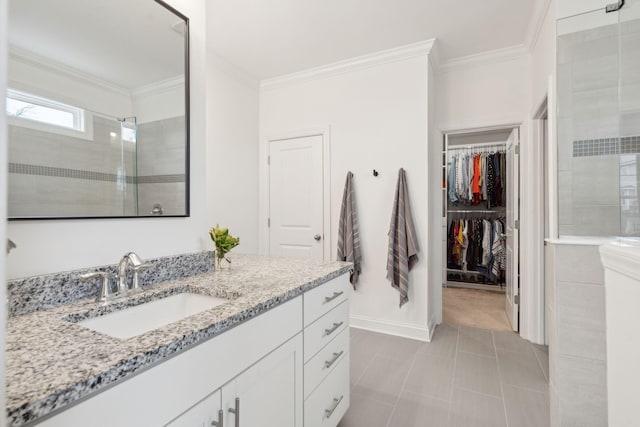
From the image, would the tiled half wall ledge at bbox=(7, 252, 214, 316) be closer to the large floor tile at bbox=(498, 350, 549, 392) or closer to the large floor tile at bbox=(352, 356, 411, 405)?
the large floor tile at bbox=(352, 356, 411, 405)

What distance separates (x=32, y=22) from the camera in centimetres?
100

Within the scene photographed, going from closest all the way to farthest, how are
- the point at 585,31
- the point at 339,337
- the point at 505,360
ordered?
the point at 339,337
the point at 585,31
the point at 505,360

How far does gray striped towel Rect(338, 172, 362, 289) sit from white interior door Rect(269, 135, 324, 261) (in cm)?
31

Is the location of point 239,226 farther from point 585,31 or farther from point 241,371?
point 585,31

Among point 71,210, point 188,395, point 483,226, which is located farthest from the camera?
point 483,226

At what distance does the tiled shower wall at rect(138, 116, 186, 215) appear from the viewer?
132 cm

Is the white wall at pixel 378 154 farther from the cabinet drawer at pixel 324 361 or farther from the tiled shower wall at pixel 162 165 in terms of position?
the tiled shower wall at pixel 162 165

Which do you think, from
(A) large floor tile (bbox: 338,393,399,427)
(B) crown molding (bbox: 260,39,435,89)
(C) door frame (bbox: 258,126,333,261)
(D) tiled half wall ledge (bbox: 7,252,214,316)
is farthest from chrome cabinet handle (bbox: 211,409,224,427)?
(B) crown molding (bbox: 260,39,435,89)

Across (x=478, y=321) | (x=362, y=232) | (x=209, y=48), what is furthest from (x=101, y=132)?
(x=478, y=321)

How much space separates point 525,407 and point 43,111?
2787mm

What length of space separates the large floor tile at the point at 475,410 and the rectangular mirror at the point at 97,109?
1915 millimetres

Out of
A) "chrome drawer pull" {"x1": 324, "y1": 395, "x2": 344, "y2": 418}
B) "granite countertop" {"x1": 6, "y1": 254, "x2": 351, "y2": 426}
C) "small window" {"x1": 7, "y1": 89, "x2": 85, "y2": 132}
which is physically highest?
"small window" {"x1": 7, "y1": 89, "x2": 85, "y2": 132}

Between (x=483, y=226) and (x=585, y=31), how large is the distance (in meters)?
3.17

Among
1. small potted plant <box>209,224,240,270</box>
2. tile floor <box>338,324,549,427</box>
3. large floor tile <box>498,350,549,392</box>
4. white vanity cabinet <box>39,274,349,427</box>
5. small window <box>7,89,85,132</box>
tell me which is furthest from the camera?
large floor tile <box>498,350,549,392</box>
